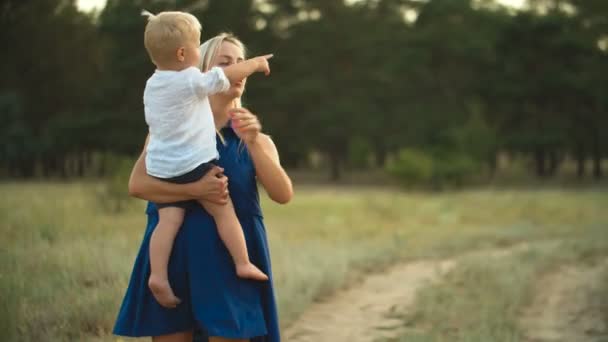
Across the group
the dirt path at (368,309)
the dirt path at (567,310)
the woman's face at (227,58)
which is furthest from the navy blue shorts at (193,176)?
the dirt path at (567,310)

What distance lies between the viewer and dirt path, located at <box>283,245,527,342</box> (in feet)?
17.7

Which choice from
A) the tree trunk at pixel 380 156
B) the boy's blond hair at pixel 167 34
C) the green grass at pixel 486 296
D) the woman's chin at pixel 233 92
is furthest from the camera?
the tree trunk at pixel 380 156

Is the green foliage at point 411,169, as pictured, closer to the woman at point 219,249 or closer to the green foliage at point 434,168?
the green foliage at point 434,168

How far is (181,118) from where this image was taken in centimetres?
239

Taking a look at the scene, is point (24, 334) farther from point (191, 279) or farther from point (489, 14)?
point (489, 14)

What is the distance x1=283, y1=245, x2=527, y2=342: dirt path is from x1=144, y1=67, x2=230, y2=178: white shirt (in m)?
2.97

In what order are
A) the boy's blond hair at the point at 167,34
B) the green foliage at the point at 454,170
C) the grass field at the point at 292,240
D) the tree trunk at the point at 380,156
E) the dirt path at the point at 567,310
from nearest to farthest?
the boy's blond hair at the point at 167,34, the grass field at the point at 292,240, the dirt path at the point at 567,310, the green foliage at the point at 454,170, the tree trunk at the point at 380,156

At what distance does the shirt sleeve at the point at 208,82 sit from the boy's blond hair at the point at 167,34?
0.13 metres

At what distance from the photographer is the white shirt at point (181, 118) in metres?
2.38

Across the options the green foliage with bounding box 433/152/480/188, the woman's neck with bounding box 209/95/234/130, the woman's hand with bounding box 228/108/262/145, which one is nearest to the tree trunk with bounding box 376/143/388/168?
the green foliage with bounding box 433/152/480/188

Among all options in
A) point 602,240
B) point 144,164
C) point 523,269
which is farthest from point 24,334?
point 602,240

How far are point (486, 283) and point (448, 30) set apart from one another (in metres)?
28.2

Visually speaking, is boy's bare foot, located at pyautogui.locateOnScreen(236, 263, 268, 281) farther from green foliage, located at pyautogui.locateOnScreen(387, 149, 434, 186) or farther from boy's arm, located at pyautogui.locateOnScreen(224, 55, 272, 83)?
green foliage, located at pyautogui.locateOnScreen(387, 149, 434, 186)

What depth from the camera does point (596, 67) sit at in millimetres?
29688
